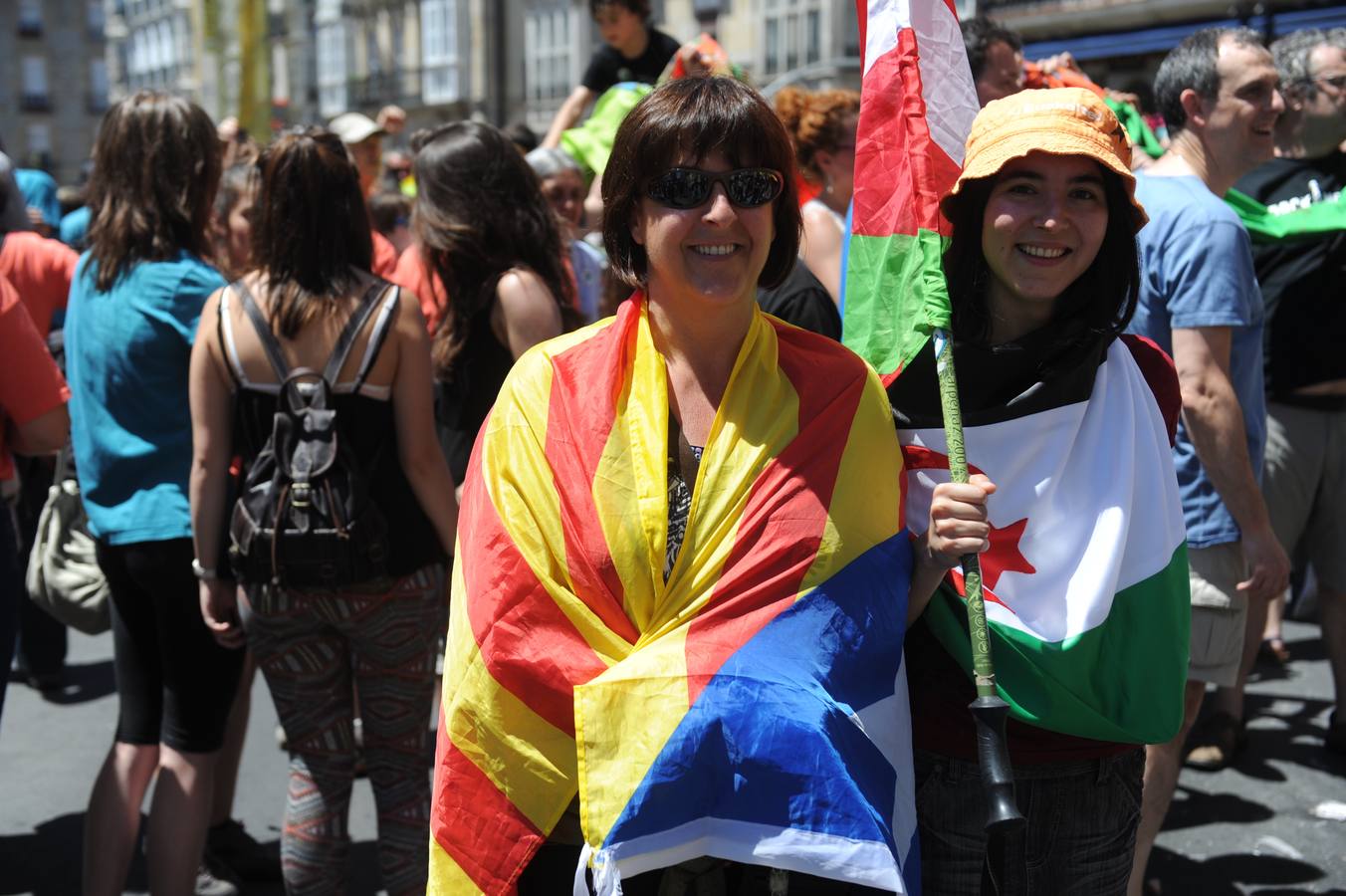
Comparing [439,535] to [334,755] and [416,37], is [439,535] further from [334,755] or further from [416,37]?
[416,37]

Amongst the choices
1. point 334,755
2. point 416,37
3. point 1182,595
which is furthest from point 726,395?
point 416,37

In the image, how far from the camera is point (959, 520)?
204 centimetres

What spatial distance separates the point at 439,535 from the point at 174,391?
0.86 meters

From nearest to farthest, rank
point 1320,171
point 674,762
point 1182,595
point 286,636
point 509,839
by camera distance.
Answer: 1. point 674,762
2. point 509,839
3. point 1182,595
4. point 286,636
5. point 1320,171

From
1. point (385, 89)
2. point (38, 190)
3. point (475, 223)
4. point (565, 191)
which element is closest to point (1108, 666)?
point (475, 223)

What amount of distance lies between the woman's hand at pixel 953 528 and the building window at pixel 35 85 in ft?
228

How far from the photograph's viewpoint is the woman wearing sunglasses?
6.31 feet

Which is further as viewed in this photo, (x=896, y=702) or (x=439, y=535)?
(x=439, y=535)

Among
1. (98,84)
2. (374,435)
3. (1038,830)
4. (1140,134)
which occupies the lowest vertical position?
(1038,830)

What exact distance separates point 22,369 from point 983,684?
96.0 inches

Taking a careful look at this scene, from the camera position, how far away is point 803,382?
7.07ft

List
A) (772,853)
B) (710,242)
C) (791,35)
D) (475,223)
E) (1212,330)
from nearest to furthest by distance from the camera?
1. (772,853)
2. (710,242)
3. (1212,330)
4. (475,223)
5. (791,35)

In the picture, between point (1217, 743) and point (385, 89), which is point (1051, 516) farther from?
point (385, 89)

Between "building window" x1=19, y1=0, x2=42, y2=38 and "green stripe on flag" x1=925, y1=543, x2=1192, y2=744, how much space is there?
70.8 meters
